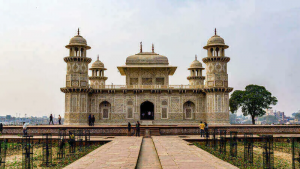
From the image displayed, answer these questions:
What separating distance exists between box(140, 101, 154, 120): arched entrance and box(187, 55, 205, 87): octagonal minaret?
914cm

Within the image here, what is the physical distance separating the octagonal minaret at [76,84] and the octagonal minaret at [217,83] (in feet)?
40.2

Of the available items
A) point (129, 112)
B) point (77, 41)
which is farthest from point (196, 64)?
point (77, 41)

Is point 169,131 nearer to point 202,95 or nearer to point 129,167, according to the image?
point 202,95

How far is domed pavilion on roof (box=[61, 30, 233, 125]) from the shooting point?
31.8m

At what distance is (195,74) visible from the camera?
1703 inches

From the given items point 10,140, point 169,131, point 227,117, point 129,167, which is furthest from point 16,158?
point 227,117

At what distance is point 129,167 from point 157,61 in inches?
1093

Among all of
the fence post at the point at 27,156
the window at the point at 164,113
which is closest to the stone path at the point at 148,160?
the fence post at the point at 27,156

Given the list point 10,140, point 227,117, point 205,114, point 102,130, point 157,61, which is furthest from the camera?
point 157,61

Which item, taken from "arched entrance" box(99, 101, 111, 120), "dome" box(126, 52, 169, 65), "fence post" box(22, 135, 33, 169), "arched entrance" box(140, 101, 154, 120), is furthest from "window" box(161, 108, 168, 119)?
"fence post" box(22, 135, 33, 169)

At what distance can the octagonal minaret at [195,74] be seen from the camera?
4253cm

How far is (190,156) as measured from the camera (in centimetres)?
1189

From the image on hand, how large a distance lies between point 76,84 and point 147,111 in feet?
28.5

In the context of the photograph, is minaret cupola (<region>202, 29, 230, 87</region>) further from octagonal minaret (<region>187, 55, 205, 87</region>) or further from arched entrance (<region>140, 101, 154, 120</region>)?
octagonal minaret (<region>187, 55, 205, 87</region>)
